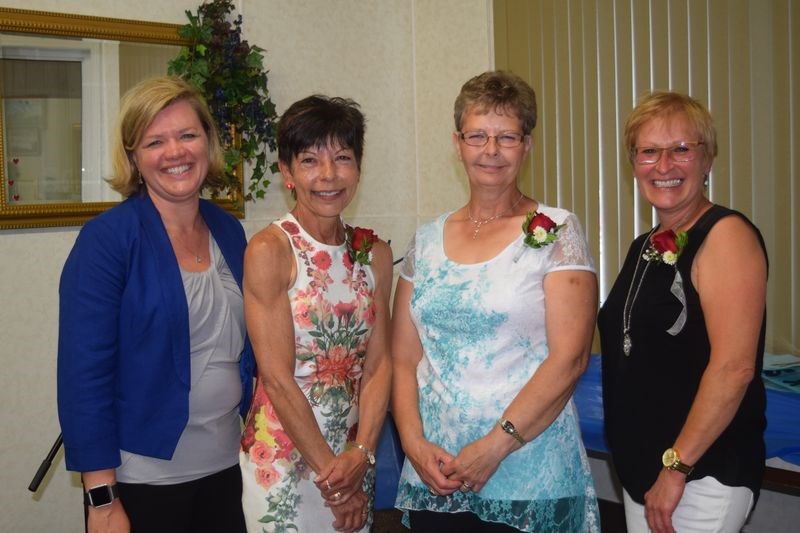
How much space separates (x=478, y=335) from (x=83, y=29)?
2.47 metres

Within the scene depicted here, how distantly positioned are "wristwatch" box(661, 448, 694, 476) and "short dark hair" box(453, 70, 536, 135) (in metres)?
0.77

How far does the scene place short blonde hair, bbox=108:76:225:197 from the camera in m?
1.88

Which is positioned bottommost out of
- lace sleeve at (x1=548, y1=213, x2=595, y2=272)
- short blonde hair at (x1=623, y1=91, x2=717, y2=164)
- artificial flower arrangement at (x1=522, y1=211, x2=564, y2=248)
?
lace sleeve at (x1=548, y1=213, x2=595, y2=272)

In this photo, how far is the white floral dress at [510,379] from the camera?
69.2 inches

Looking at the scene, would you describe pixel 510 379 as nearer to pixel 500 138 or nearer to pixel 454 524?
pixel 454 524

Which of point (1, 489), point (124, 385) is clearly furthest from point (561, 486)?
point (1, 489)

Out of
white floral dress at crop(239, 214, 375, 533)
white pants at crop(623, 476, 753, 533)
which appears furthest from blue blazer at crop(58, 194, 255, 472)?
white pants at crop(623, 476, 753, 533)

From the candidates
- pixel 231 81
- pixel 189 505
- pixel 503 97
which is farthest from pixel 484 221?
pixel 231 81

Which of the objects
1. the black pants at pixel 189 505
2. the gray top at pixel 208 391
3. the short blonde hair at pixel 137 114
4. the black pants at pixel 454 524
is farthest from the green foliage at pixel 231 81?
the black pants at pixel 454 524

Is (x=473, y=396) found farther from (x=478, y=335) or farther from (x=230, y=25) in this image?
(x=230, y=25)

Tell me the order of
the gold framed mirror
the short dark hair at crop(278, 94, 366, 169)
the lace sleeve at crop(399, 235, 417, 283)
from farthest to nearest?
the gold framed mirror
the lace sleeve at crop(399, 235, 417, 283)
the short dark hair at crop(278, 94, 366, 169)

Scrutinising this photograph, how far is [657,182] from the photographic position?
1.83 metres

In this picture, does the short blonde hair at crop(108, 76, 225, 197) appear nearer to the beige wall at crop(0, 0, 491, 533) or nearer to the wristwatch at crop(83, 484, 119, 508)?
the wristwatch at crop(83, 484, 119, 508)

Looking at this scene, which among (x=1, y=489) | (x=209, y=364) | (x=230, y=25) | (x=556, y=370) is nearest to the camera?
(x=556, y=370)
